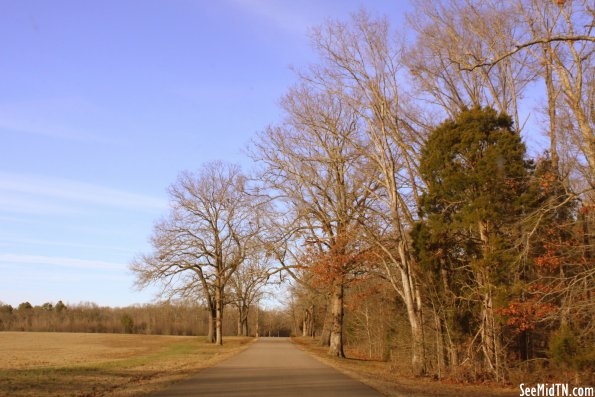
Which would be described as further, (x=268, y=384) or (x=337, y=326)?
(x=337, y=326)

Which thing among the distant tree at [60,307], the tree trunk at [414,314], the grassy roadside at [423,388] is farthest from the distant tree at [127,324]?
the grassy roadside at [423,388]

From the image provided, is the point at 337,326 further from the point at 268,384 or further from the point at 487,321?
the point at 268,384

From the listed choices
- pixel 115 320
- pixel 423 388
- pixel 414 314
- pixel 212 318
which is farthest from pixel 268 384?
pixel 115 320

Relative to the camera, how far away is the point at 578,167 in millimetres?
19922

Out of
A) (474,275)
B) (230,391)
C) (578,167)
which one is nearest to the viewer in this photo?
(230,391)

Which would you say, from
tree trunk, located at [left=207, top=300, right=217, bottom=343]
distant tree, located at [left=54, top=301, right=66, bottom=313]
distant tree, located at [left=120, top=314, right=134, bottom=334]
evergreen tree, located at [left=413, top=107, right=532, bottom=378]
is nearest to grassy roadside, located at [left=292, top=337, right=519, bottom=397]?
evergreen tree, located at [left=413, top=107, right=532, bottom=378]

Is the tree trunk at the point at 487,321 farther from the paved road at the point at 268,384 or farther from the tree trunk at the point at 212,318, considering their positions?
the tree trunk at the point at 212,318

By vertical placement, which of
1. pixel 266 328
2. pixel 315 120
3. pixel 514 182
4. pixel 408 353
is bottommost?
pixel 266 328

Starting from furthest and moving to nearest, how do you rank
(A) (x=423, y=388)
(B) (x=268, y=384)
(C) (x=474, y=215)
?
(C) (x=474, y=215)
(A) (x=423, y=388)
(B) (x=268, y=384)

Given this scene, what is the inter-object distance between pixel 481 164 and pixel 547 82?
6465 mm

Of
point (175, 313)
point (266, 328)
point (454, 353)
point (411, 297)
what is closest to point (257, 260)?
point (411, 297)

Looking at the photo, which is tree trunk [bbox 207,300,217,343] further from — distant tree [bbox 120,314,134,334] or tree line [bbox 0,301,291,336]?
distant tree [bbox 120,314,134,334]

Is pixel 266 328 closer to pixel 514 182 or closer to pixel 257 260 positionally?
pixel 257 260

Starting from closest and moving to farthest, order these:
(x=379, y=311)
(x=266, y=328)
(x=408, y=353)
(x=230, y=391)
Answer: (x=230, y=391) → (x=408, y=353) → (x=379, y=311) → (x=266, y=328)
